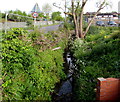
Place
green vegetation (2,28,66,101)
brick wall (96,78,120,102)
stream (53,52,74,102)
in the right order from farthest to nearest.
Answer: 1. stream (53,52,74,102)
2. green vegetation (2,28,66,101)
3. brick wall (96,78,120,102)

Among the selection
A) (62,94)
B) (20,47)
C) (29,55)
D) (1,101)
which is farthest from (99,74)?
(1,101)

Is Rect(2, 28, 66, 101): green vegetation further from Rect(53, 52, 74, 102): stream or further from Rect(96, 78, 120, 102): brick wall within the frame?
Rect(96, 78, 120, 102): brick wall

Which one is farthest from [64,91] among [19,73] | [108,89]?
[108,89]

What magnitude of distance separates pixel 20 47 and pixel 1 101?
153cm

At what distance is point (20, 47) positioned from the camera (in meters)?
3.99

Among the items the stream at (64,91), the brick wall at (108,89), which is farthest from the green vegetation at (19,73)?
the brick wall at (108,89)

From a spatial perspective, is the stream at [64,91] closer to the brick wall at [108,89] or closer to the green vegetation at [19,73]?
the green vegetation at [19,73]

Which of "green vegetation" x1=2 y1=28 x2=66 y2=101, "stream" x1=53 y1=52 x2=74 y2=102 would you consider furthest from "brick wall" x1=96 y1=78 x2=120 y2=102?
"stream" x1=53 y1=52 x2=74 y2=102

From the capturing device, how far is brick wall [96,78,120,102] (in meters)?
3.07

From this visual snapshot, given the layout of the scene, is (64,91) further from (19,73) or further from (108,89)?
(108,89)

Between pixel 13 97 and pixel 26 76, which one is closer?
pixel 13 97

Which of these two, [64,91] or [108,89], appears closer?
[108,89]

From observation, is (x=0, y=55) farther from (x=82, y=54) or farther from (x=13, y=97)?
(x=82, y=54)

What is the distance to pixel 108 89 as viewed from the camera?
10.2 ft
